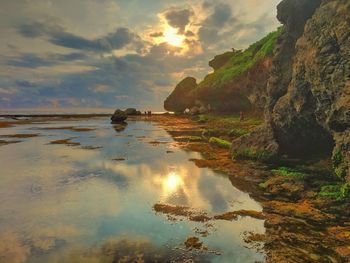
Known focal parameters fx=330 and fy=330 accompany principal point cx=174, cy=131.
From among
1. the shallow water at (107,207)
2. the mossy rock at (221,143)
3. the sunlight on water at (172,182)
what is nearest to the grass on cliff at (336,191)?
the shallow water at (107,207)

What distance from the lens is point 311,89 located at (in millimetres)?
20031

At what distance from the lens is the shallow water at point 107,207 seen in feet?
36.0

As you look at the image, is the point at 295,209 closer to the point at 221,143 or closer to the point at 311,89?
the point at 311,89

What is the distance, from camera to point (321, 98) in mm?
18969

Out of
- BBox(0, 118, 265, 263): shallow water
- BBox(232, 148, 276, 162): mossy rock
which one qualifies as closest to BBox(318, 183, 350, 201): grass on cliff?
BBox(0, 118, 265, 263): shallow water

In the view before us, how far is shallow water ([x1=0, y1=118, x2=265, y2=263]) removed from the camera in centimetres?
1098

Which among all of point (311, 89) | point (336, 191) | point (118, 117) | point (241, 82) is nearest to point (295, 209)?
point (336, 191)

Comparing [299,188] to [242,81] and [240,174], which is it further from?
Answer: [242,81]

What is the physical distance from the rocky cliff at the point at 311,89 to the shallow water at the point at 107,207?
6.07m

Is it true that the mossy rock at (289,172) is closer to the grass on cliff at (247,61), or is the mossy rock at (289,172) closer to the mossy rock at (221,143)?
the mossy rock at (221,143)

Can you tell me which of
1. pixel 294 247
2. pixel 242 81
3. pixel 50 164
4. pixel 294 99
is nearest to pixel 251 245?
pixel 294 247

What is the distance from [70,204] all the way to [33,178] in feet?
23.0

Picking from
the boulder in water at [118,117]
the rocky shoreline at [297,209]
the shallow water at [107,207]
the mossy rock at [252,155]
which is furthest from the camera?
the boulder in water at [118,117]

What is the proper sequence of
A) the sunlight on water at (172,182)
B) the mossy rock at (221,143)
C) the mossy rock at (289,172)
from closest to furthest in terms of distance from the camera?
the sunlight on water at (172,182) → the mossy rock at (289,172) → the mossy rock at (221,143)
